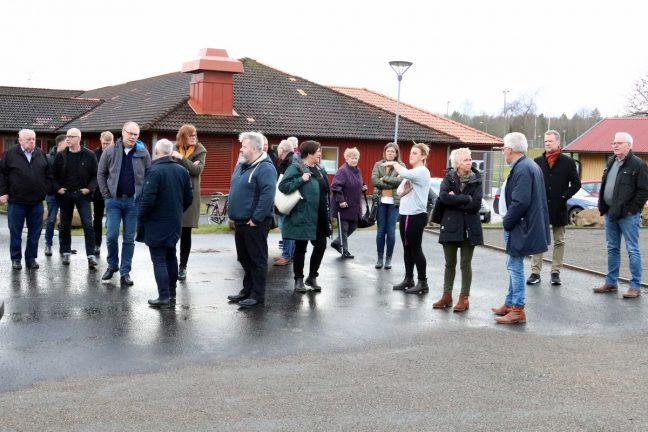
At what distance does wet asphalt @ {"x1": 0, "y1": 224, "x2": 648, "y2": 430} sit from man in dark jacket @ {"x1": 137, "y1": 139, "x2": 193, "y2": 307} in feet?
1.22

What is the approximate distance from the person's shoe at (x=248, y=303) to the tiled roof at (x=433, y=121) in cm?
3341

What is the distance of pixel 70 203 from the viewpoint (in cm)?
1152

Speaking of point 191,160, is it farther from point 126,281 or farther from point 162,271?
point 162,271

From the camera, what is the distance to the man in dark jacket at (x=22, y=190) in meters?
11.0

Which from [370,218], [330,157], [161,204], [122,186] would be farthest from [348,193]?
[330,157]

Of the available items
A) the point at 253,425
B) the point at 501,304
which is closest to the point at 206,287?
the point at 501,304

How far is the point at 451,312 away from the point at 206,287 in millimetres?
3037

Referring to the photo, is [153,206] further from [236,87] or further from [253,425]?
[236,87]

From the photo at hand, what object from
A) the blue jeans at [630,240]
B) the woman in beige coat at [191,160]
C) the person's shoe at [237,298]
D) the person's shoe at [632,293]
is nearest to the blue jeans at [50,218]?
the woman in beige coat at [191,160]

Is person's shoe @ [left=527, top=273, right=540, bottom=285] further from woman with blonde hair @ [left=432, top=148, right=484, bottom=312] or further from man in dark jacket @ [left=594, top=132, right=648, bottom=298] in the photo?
woman with blonde hair @ [left=432, top=148, right=484, bottom=312]

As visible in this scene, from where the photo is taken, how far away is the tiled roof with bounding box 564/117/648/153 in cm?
4766

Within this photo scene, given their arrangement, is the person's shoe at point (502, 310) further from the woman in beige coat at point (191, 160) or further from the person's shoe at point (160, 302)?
the woman in beige coat at point (191, 160)

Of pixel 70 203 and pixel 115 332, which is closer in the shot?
pixel 115 332

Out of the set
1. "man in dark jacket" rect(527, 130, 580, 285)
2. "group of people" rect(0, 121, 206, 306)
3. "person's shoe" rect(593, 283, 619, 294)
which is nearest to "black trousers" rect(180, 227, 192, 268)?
"group of people" rect(0, 121, 206, 306)
